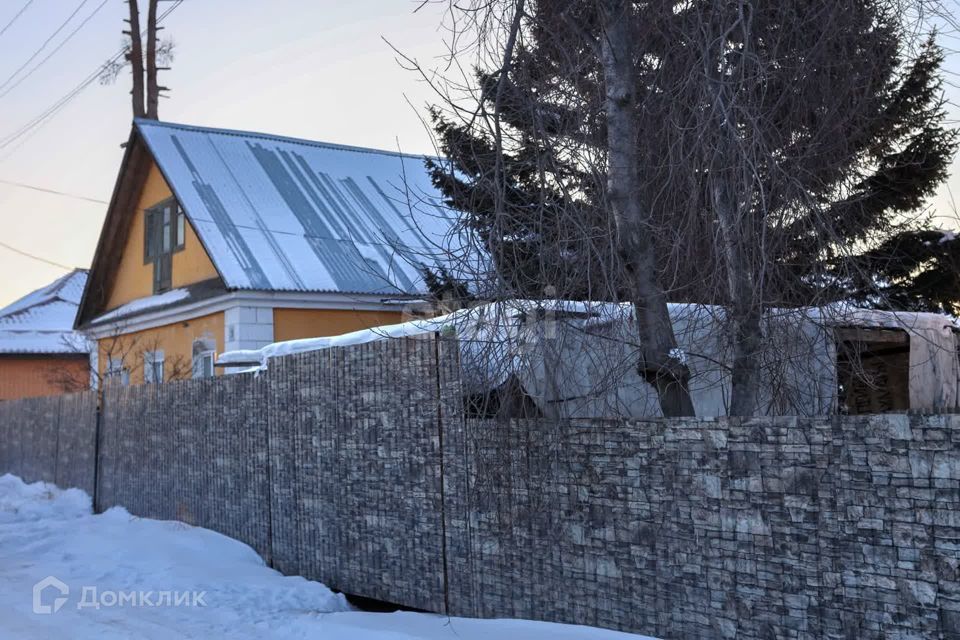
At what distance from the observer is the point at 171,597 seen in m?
8.66

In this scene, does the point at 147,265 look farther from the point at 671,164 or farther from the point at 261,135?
the point at 671,164

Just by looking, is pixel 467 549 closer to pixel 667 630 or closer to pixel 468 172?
pixel 667 630

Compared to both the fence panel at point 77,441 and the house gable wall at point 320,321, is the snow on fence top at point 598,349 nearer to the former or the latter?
the fence panel at point 77,441

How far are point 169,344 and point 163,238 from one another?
7.59 feet

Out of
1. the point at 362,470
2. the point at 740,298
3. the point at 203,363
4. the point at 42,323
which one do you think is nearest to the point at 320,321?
the point at 203,363

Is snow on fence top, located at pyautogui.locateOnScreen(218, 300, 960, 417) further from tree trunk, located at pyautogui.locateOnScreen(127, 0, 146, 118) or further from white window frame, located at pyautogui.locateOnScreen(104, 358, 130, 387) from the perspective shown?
tree trunk, located at pyautogui.locateOnScreen(127, 0, 146, 118)

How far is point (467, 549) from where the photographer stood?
284 inches

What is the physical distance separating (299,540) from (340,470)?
3.66 ft

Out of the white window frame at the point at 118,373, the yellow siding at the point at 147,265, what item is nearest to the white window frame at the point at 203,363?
the yellow siding at the point at 147,265

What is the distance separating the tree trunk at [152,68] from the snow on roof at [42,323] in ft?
35.2

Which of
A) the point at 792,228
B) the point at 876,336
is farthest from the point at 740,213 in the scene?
the point at 876,336

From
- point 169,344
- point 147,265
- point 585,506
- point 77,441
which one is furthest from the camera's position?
point 147,265

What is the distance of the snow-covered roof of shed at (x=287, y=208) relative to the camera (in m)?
17.9

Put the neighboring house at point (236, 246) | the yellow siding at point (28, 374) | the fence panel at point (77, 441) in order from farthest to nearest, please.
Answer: the yellow siding at point (28, 374)
the neighboring house at point (236, 246)
the fence panel at point (77, 441)
